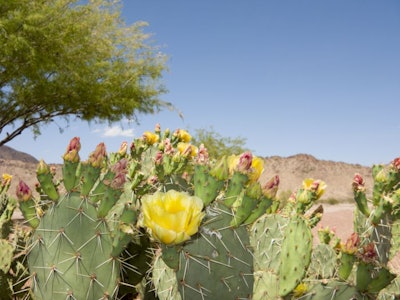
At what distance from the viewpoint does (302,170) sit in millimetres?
37750

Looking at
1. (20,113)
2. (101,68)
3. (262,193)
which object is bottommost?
(262,193)

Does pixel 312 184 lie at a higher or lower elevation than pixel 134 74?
lower

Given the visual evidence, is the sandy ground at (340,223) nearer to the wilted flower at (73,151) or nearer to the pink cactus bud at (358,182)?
the pink cactus bud at (358,182)

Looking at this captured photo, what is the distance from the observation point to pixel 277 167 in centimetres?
3759

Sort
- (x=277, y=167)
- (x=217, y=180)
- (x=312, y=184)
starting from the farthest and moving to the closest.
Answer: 1. (x=277, y=167)
2. (x=312, y=184)
3. (x=217, y=180)

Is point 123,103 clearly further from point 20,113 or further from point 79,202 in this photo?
point 79,202

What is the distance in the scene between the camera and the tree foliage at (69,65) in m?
15.9

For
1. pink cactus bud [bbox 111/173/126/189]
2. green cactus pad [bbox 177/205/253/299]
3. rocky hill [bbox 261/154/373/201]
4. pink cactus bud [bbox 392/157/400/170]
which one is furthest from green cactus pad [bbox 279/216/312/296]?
rocky hill [bbox 261/154/373/201]

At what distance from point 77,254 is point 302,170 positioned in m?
36.6

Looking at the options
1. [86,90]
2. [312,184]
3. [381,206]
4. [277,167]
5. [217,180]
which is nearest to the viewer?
[217,180]

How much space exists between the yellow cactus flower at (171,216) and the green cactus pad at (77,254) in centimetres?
56

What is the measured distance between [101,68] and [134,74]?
1380 millimetres

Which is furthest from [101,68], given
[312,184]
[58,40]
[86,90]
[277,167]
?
[277,167]

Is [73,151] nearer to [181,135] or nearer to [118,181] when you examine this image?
[118,181]
